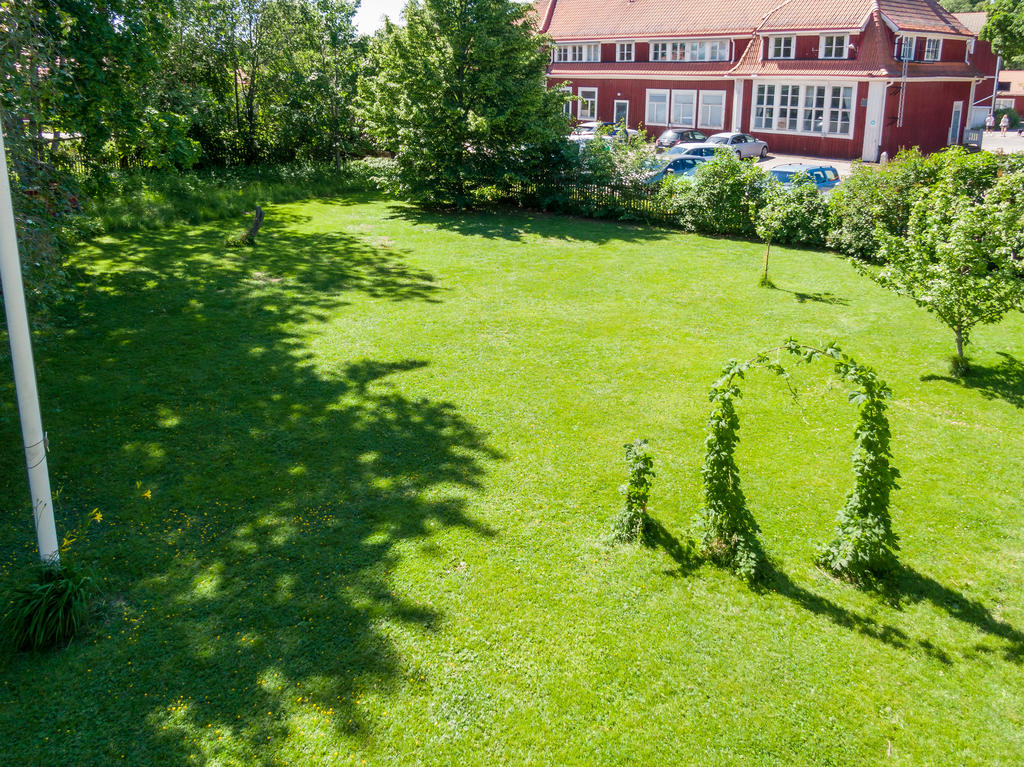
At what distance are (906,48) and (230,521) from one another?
39213 millimetres

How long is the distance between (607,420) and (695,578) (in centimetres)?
345

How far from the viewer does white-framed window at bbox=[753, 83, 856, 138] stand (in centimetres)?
3631

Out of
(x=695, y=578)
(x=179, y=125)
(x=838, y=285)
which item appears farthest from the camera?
(x=838, y=285)

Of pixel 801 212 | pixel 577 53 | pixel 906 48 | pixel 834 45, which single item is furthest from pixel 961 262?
pixel 577 53

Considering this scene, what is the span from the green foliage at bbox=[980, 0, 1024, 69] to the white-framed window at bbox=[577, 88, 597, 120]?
2686cm

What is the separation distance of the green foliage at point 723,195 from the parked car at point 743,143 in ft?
48.2

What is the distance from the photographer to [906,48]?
3572cm

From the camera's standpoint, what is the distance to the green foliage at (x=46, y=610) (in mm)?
6117

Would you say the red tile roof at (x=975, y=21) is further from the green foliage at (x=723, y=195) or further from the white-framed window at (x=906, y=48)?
the green foliage at (x=723, y=195)

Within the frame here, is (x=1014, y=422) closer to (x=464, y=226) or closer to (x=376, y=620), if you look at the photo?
(x=376, y=620)

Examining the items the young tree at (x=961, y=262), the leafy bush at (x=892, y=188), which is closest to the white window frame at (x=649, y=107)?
the leafy bush at (x=892, y=188)

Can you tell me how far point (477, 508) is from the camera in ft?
27.5

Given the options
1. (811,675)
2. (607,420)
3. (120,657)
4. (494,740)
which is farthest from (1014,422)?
(120,657)

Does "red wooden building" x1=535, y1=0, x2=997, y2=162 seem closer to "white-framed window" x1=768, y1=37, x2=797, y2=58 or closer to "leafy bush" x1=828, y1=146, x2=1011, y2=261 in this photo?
"white-framed window" x1=768, y1=37, x2=797, y2=58
